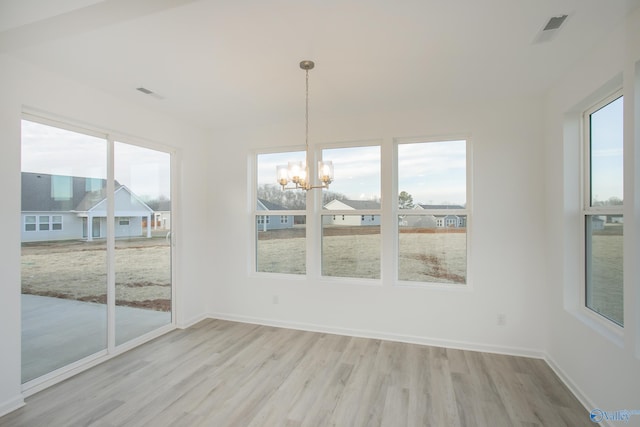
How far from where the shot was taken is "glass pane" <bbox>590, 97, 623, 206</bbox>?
2211 mm

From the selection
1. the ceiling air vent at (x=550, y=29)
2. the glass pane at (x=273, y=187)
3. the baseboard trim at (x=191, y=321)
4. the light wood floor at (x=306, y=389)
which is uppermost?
the ceiling air vent at (x=550, y=29)

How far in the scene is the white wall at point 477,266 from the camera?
322cm

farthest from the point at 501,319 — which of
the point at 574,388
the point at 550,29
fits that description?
the point at 550,29

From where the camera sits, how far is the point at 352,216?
394cm

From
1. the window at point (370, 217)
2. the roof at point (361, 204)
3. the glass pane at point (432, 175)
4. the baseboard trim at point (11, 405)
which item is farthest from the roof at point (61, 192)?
the glass pane at point (432, 175)

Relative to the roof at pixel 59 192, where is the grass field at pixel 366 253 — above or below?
below

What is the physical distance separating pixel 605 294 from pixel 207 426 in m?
3.15

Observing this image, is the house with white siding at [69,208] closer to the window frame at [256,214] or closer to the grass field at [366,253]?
the window frame at [256,214]

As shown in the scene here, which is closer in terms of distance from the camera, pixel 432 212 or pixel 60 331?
pixel 60 331

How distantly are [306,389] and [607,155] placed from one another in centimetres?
306

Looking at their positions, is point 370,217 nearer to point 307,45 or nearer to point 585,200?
point 585,200

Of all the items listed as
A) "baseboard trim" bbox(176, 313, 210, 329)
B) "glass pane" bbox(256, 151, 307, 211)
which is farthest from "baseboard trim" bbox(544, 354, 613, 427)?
"baseboard trim" bbox(176, 313, 210, 329)

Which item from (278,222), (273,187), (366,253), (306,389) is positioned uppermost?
(273,187)

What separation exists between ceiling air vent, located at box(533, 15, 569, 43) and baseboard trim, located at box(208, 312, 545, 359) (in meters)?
2.91
